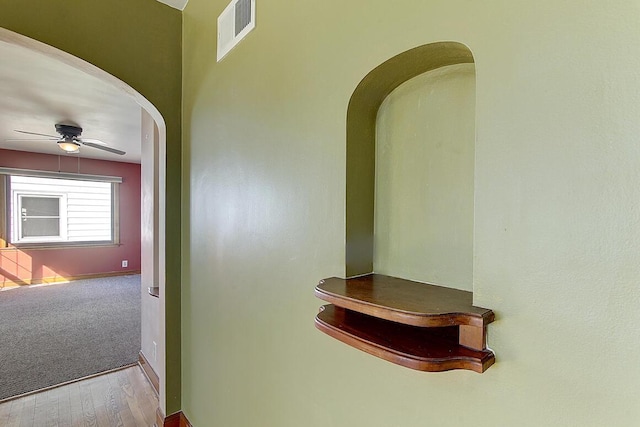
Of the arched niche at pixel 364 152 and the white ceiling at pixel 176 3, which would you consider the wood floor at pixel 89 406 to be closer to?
the arched niche at pixel 364 152

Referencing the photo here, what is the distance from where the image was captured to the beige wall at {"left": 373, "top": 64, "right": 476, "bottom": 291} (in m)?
0.72

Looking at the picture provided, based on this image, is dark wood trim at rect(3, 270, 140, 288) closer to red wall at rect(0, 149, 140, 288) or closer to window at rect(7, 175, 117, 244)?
red wall at rect(0, 149, 140, 288)

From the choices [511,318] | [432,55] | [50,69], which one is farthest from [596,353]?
[50,69]

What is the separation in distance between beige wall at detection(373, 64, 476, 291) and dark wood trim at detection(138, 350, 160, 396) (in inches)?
90.2

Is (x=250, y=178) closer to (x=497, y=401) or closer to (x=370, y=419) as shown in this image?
(x=370, y=419)

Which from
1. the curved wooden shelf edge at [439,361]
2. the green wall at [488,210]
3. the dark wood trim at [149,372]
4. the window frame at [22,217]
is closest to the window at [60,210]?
the window frame at [22,217]

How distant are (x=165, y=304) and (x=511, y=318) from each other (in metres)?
1.85

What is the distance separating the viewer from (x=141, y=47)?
66.2 inches

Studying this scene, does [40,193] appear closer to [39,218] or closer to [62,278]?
[39,218]

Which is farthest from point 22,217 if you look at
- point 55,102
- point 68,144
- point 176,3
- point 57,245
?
point 176,3

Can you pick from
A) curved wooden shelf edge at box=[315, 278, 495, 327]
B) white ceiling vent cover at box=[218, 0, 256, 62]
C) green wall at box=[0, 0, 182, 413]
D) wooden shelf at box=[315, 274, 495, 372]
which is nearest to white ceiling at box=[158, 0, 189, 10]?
green wall at box=[0, 0, 182, 413]

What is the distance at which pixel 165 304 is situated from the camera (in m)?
1.85

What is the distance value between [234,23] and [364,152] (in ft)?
3.12

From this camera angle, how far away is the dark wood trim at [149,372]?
2328mm
